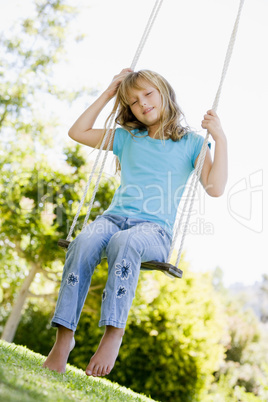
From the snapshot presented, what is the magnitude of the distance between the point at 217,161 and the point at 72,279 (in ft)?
3.09

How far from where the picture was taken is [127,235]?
2086mm

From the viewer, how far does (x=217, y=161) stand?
2.46m

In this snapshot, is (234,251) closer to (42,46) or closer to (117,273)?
(42,46)

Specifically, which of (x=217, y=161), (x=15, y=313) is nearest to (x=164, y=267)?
(x=217, y=161)

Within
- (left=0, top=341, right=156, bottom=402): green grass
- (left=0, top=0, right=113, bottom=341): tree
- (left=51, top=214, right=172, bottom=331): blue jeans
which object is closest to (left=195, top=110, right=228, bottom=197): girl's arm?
(left=51, top=214, right=172, bottom=331): blue jeans

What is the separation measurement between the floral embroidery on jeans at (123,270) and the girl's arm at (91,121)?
0.92m

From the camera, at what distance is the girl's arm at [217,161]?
8.07 ft

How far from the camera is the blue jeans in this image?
2.01 metres

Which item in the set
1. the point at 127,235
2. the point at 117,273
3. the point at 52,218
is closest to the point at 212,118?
the point at 127,235

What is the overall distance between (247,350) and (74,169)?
9.44 metres

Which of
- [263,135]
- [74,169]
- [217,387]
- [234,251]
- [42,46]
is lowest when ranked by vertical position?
[217,387]

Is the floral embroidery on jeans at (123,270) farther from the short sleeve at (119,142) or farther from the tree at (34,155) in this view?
the tree at (34,155)

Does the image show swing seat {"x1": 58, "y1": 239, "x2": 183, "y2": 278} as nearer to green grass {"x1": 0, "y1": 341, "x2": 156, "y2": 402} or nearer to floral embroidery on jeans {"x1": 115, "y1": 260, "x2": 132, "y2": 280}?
floral embroidery on jeans {"x1": 115, "y1": 260, "x2": 132, "y2": 280}

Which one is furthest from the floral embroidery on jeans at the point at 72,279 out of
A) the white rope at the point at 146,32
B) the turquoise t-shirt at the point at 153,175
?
the white rope at the point at 146,32
